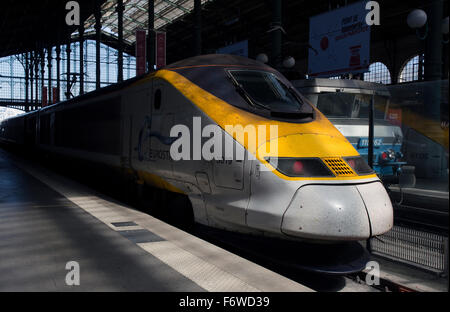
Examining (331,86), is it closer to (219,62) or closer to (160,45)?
(219,62)

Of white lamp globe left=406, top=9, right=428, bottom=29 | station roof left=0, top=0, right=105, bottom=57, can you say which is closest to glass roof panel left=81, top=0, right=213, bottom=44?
station roof left=0, top=0, right=105, bottom=57

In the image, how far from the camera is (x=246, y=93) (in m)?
5.47

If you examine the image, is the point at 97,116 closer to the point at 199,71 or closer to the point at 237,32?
the point at 199,71

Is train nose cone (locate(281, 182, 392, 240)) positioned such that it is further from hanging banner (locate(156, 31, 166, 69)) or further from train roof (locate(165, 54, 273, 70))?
hanging banner (locate(156, 31, 166, 69))

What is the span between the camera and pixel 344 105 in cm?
909

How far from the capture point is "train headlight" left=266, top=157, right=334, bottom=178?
4391mm

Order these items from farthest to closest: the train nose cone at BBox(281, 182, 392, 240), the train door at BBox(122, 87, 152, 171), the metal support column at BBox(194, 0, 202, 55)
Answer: the metal support column at BBox(194, 0, 202, 55) → the train door at BBox(122, 87, 152, 171) → the train nose cone at BBox(281, 182, 392, 240)

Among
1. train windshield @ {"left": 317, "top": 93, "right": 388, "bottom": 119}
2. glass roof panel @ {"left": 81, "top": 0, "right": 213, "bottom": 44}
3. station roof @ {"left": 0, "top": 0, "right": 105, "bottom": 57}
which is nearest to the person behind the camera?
train windshield @ {"left": 317, "top": 93, "right": 388, "bottom": 119}

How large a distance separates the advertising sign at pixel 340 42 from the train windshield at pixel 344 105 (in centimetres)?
503

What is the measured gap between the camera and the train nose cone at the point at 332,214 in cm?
414

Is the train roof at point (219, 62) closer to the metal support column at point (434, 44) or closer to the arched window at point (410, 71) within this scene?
the metal support column at point (434, 44)

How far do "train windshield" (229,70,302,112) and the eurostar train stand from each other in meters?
0.02

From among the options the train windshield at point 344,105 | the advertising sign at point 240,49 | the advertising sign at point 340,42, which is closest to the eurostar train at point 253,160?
the train windshield at point 344,105
